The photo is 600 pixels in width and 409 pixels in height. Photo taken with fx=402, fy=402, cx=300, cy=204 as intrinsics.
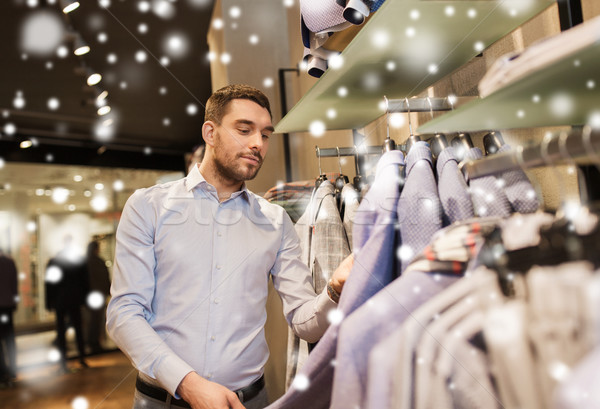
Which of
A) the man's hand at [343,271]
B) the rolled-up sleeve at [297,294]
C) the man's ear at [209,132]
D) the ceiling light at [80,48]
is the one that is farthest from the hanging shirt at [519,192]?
the ceiling light at [80,48]

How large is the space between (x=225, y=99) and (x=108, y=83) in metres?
0.77

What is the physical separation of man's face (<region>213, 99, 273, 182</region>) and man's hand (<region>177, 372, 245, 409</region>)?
0.45 metres

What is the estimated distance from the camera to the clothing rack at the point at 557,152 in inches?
12.1

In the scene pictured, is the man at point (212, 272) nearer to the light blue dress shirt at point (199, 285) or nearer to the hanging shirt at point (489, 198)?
the light blue dress shirt at point (199, 285)

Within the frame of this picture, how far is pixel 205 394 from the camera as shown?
0.74m

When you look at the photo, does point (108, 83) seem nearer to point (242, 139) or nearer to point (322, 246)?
point (242, 139)

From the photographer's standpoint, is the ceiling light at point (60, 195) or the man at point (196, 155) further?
the man at point (196, 155)

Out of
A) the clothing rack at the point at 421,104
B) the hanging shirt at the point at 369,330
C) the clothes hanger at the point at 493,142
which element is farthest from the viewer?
the clothing rack at the point at 421,104

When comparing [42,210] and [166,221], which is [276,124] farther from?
[42,210]

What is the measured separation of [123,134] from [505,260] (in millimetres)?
1240

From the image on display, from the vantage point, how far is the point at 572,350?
12.1 inches

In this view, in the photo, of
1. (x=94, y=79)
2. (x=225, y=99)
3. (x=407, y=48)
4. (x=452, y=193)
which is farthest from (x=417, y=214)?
(x=94, y=79)

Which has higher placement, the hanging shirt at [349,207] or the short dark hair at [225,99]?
the short dark hair at [225,99]

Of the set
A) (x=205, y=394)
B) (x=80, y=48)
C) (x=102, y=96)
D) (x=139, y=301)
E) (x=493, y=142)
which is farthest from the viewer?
(x=80, y=48)
